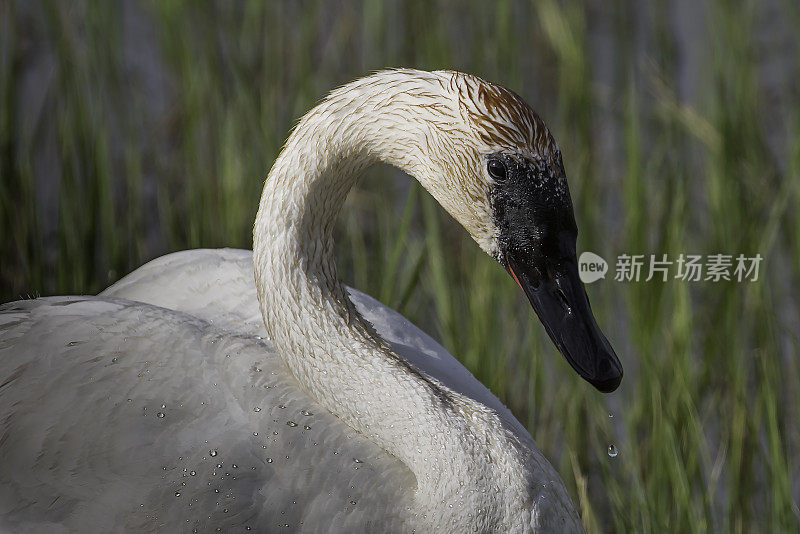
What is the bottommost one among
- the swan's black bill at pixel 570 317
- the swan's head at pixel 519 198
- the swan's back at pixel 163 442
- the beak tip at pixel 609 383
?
the swan's back at pixel 163 442

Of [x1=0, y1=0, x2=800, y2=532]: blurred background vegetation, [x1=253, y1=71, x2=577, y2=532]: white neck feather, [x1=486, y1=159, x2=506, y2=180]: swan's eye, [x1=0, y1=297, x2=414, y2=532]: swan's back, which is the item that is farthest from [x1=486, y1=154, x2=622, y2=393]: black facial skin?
[x1=0, y1=0, x2=800, y2=532]: blurred background vegetation

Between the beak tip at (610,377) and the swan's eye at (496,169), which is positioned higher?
the swan's eye at (496,169)

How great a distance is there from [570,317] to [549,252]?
0.45ft

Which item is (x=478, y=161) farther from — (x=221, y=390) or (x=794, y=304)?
(x=794, y=304)

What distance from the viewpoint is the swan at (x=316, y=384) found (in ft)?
5.87

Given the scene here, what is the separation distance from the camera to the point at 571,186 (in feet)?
11.8

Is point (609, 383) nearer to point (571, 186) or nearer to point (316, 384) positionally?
point (316, 384)

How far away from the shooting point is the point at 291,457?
1.83 metres

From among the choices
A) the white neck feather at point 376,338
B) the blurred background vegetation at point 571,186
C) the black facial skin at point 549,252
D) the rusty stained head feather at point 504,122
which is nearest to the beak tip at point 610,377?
the black facial skin at point 549,252

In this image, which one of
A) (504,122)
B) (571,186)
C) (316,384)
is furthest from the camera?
(571,186)

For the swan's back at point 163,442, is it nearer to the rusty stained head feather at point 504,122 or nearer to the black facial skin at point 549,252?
the black facial skin at point 549,252

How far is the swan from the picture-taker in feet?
5.87

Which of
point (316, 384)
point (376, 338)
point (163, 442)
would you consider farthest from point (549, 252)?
point (163, 442)

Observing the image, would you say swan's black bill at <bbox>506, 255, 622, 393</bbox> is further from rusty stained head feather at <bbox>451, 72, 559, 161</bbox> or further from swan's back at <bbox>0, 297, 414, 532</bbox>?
swan's back at <bbox>0, 297, 414, 532</bbox>
